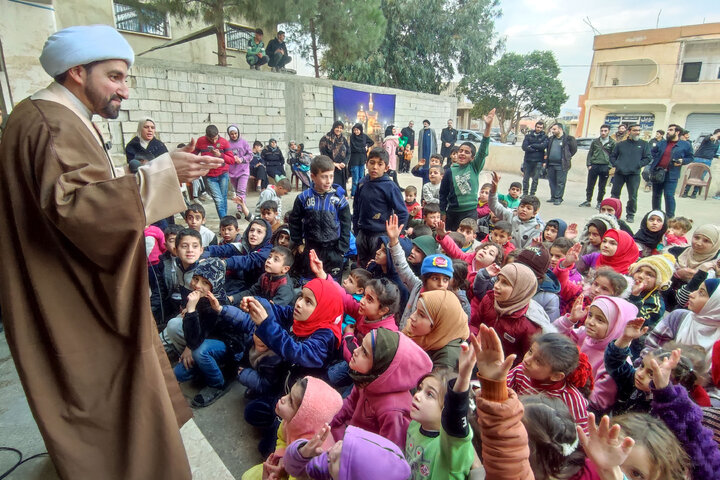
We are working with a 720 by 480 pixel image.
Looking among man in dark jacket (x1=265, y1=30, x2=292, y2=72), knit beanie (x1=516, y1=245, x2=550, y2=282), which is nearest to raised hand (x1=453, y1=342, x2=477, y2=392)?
knit beanie (x1=516, y1=245, x2=550, y2=282)

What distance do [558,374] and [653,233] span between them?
361 centimetres

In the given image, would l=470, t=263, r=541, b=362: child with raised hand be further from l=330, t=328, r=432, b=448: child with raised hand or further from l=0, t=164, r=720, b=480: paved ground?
l=0, t=164, r=720, b=480: paved ground

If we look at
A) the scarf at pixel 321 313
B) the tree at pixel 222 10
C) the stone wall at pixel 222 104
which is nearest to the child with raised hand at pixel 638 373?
the scarf at pixel 321 313

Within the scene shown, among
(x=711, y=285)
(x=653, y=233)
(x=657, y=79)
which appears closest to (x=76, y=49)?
(x=711, y=285)

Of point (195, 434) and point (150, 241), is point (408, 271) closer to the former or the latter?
point (195, 434)

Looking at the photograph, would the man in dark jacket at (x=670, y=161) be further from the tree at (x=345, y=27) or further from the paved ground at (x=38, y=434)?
the tree at (x=345, y=27)

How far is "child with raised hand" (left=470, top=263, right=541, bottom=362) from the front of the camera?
2.67 meters

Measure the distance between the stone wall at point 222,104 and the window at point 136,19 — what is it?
5.33 meters

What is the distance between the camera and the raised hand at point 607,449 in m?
1.20

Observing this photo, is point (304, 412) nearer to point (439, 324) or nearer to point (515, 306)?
point (439, 324)

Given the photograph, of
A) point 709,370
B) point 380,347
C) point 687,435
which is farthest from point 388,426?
point 709,370

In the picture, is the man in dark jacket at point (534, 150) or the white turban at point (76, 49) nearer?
the white turban at point (76, 49)

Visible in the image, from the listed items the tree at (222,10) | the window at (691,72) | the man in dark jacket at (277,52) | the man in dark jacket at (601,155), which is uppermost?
the window at (691,72)

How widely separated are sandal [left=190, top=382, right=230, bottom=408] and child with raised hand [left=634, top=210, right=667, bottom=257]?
15.2ft
